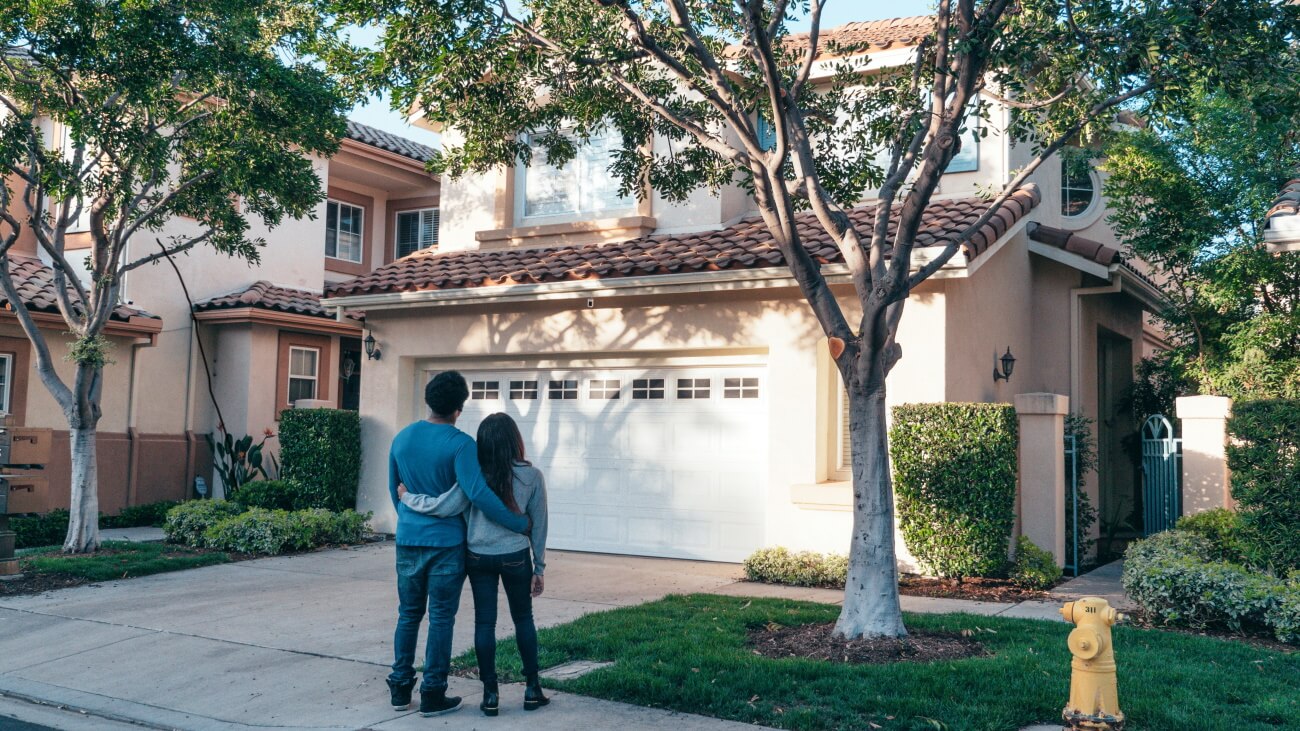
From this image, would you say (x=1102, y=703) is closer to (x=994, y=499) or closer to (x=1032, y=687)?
(x=1032, y=687)

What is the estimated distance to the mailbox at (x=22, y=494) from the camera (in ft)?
34.0

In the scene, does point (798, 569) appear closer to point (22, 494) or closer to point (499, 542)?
point (499, 542)

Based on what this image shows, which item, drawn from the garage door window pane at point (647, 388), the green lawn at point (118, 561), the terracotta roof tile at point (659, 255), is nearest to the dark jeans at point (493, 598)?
the terracotta roof tile at point (659, 255)

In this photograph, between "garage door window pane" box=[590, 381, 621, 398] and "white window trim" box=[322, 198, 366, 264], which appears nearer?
"garage door window pane" box=[590, 381, 621, 398]

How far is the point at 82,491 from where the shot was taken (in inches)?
472

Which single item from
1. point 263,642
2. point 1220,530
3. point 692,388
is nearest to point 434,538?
point 263,642

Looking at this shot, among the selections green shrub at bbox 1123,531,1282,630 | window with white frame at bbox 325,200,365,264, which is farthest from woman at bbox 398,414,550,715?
window with white frame at bbox 325,200,365,264

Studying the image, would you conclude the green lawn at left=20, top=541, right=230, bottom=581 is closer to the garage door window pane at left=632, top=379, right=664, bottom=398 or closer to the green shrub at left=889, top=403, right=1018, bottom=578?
the garage door window pane at left=632, top=379, right=664, bottom=398

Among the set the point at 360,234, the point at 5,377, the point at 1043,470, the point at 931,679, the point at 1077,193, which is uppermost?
the point at 360,234

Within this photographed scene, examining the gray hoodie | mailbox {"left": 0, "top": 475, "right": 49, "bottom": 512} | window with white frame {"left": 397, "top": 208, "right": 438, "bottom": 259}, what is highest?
window with white frame {"left": 397, "top": 208, "right": 438, "bottom": 259}

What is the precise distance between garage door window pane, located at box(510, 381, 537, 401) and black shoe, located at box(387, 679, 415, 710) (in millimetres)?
7690

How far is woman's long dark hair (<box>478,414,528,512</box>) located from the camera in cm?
589

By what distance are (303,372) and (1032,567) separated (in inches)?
522

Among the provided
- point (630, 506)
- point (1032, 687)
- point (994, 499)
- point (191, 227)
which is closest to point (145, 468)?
point (191, 227)
